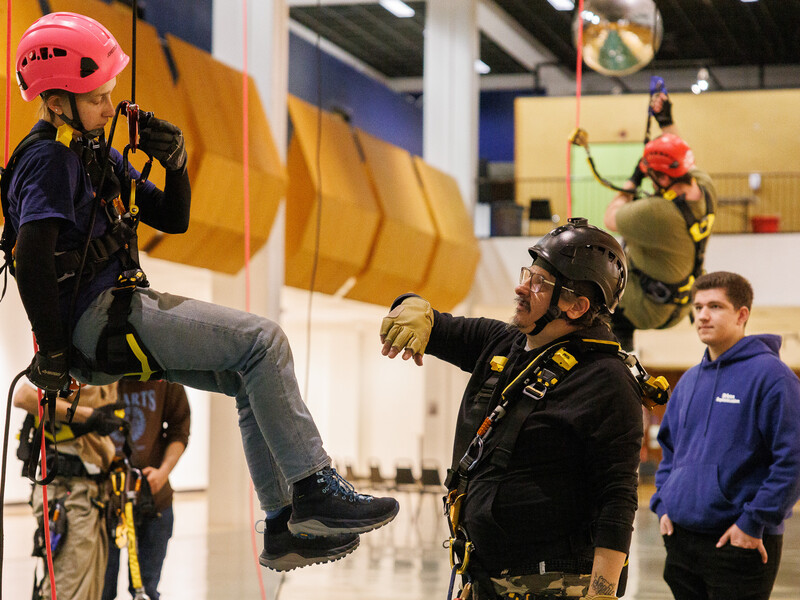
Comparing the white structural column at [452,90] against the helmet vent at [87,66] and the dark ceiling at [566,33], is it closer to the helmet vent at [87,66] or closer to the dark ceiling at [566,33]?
the dark ceiling at [566,33]

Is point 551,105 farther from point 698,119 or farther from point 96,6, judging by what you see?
point 96,6

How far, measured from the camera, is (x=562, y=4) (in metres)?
19.0

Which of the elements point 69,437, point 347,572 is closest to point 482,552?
point 69,437

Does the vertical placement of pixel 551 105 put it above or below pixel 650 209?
above

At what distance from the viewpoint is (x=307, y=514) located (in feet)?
8.91

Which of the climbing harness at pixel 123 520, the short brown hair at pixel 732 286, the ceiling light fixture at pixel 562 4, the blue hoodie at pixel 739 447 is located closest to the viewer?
the blue hoodie at pixel 739 447

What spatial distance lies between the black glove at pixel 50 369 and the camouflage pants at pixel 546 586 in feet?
4.42

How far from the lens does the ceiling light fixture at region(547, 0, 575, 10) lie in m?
18.8

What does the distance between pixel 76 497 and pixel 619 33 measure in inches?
156

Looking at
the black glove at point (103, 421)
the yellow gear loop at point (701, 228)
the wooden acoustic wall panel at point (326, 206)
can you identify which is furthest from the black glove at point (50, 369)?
the wooden acoustic wall panel at point (326, 206)

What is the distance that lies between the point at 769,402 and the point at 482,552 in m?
1.72

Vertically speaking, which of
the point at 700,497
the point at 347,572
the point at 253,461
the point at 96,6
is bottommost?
the point at 347,572

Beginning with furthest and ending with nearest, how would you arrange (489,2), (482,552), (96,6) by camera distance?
(489,2), (96,6), (482,552)

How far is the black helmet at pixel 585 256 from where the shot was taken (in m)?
3.05
